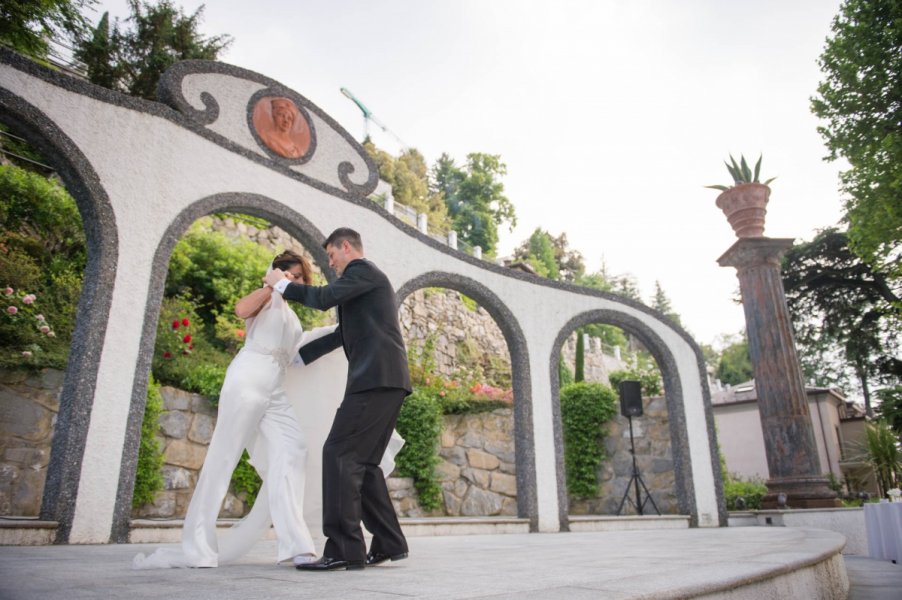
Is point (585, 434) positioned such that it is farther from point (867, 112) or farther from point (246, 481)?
point (867, 112)

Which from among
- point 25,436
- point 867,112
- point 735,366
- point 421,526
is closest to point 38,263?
point 25,436

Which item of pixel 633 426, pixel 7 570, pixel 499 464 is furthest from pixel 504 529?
pixel 7 570

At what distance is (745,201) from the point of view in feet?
36.0

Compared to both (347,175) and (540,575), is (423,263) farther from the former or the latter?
(540,575)

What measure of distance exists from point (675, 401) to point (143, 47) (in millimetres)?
15126

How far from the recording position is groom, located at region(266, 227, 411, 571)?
9.21ft

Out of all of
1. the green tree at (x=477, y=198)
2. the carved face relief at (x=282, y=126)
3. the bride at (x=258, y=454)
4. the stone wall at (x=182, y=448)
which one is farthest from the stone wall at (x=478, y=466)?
the green tree at (x=477, y=198)

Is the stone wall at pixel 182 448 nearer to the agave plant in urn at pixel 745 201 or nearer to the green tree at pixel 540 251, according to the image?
the agave plant in urn at pixel 745 201

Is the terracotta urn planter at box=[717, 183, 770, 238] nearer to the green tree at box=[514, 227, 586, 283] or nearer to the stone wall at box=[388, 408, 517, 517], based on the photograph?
the stone wall at box=[388, 408, 517, 517]

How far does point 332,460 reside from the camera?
2893 millimetres

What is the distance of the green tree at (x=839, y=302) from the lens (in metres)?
18.3

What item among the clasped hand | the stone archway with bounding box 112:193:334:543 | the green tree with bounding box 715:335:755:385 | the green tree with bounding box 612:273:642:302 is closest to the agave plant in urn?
the stone archway with bounding box 112:193:334:543

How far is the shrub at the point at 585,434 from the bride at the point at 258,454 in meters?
8.58

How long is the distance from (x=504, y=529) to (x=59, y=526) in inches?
199
